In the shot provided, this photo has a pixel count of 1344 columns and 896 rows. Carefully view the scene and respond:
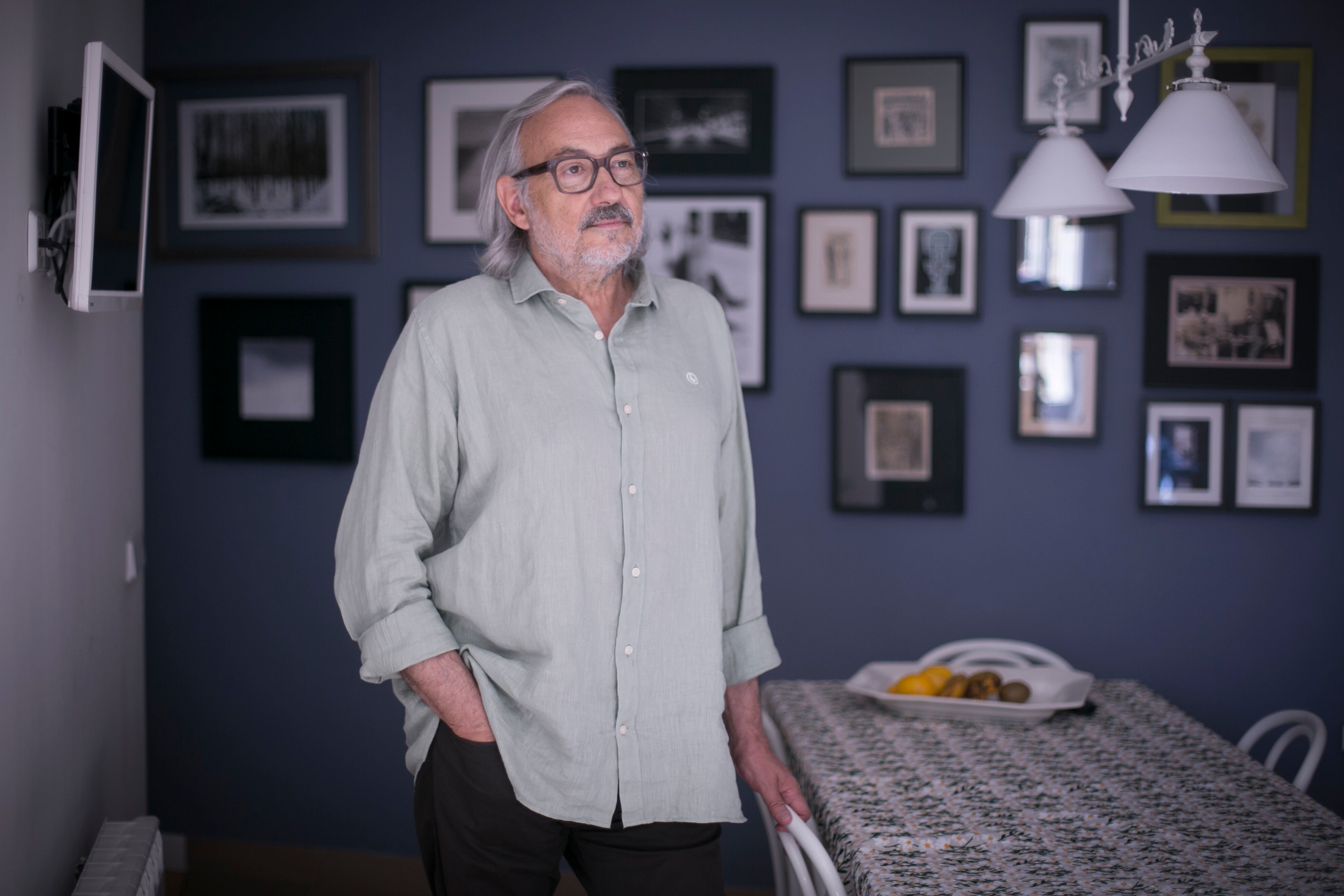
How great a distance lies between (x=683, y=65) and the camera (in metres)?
2.82

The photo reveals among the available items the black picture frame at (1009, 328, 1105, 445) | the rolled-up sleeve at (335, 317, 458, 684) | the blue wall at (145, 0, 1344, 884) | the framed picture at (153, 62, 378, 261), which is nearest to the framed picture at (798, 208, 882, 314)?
the blue wall at (145, 0, 1344, 884)

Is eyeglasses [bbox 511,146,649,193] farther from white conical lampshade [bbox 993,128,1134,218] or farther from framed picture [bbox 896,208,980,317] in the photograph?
framed picture [bbox 896,208,980,317]

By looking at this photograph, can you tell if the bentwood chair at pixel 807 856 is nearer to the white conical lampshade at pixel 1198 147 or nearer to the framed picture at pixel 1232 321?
the white conical lampshade at pixel 1198 147

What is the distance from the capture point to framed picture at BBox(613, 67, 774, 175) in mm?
2795

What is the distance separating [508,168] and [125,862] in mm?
1585

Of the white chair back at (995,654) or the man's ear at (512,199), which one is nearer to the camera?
the man's ear at (512,199)

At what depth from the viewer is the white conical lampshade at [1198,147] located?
169cm

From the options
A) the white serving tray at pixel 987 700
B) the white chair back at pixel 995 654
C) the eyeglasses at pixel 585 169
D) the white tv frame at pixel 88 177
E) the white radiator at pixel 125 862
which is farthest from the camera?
the white chair back at pixel 995 654

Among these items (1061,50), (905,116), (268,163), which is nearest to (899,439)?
(905,116)

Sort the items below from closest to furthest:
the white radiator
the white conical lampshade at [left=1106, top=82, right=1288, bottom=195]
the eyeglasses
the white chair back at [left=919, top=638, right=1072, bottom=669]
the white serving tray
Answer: the eyeglasses
the white conical lampshade at [left=1106, top=82, right=1288, bottom=195]
the white radiator
the white serving tray
the white chair back at [left=919, top=638, right=1072, bottom=669]

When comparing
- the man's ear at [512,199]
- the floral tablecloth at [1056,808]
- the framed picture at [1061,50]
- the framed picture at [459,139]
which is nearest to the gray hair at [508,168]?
the man's ear at [512,199]

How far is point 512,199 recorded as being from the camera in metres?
1.66

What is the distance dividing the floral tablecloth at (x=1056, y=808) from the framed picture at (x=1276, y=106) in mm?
1329

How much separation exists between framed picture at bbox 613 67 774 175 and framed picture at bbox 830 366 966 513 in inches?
24.3
